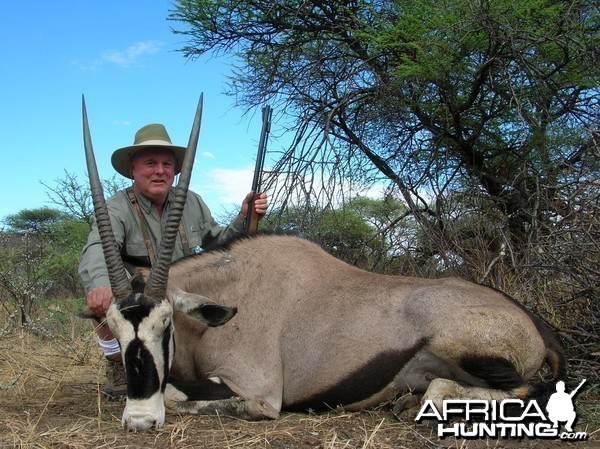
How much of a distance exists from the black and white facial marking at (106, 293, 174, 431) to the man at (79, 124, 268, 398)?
993 mm

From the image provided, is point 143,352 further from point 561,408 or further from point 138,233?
point 561,408

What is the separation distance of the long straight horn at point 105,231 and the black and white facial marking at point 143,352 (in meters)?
0.17

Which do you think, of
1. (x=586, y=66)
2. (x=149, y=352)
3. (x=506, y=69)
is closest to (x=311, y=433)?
(x=149, y=352)

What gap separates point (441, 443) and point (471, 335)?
2.36ft

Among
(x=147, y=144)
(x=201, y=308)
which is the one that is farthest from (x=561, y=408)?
(x=147, y=144)

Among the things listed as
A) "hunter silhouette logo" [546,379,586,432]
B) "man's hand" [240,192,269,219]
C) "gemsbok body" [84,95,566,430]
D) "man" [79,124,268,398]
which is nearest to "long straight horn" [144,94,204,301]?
"gemsbok body" [84,95,566,430]

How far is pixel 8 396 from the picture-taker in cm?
459

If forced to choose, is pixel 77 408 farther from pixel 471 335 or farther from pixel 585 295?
pixel 585 295

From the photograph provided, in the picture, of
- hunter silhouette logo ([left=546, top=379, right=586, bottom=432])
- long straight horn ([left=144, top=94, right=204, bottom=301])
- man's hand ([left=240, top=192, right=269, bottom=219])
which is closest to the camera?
hunter silhouette logo ([left=546, top=379, right=586, bottom=432])

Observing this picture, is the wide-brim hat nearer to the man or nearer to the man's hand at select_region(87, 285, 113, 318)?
the man

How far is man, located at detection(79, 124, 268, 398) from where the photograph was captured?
451 centimetres

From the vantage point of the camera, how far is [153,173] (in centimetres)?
498

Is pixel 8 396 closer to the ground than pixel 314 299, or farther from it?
closer to the ground

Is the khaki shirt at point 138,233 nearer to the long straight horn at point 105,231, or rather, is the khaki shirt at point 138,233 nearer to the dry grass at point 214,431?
the long straight horn at point 105,231
